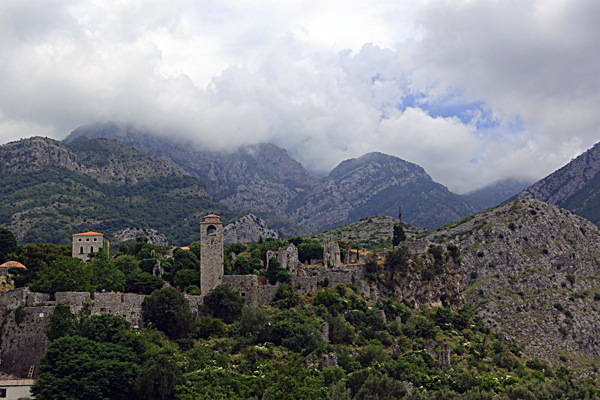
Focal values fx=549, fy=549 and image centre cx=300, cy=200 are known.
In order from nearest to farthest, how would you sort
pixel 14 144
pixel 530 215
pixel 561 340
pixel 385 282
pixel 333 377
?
pixel 333 377, pixel 385 282, pixel 561 340, pixel 530 215, pixel 14 144

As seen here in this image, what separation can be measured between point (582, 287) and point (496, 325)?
98.0ft

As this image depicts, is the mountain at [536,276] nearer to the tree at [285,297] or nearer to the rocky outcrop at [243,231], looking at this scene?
the tree at [285,297]

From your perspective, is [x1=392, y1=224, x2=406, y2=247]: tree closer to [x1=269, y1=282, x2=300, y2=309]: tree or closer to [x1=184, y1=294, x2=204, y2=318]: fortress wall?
[x1=269, y1=282, x2=300, y2=309]: tree

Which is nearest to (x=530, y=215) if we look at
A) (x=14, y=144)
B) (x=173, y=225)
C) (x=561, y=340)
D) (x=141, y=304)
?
(x=561, y=340)

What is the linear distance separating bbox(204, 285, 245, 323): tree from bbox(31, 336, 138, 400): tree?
1553 centimetres

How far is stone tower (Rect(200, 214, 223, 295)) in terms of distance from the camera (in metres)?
64.1

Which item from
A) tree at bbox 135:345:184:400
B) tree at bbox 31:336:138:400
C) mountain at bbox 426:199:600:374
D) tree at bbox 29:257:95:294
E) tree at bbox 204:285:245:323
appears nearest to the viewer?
tree at bbox 31:336:138:400

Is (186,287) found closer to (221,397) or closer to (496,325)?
(221,397)

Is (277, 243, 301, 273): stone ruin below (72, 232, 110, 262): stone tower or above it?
below

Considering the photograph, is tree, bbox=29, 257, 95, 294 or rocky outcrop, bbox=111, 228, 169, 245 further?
rocky outcrop, bbox=111, 228, 169, 245

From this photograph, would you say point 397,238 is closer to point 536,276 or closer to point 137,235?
point 536,276

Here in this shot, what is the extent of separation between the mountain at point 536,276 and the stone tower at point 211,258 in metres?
55.6

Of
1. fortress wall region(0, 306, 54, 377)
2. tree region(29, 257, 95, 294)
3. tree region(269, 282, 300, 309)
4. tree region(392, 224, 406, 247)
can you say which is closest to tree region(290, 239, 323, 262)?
tree region(392, 224, 406, 247)

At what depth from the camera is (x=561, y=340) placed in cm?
9612
